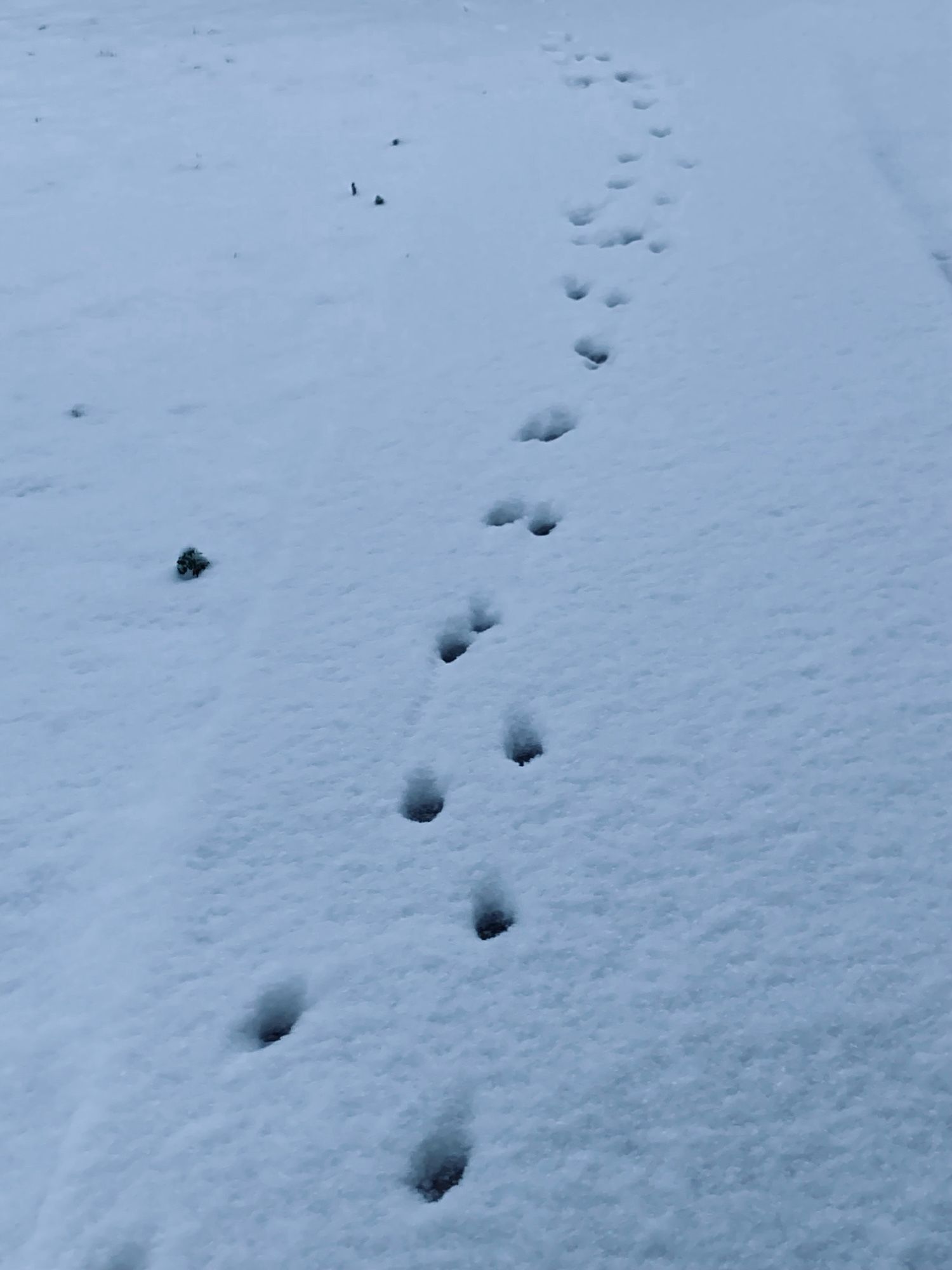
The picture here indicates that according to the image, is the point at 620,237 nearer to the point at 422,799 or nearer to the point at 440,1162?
the point at 422,799

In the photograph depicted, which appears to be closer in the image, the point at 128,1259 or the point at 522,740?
the point at 128,1259

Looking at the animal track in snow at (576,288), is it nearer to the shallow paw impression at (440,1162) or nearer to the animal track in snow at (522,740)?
the animal track in snow at (522,740)

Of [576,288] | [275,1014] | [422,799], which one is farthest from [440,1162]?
[576,288]

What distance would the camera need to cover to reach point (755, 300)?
409 centimetres

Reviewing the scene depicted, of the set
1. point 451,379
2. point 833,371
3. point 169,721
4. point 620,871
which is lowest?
point 169,721

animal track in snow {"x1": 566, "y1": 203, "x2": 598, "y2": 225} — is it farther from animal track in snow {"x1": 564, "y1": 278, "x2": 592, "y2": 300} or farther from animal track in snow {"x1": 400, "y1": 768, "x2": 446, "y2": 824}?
animal track in snow {"x1": 400, "y1": 768, "x2": 446, "y2": 824}

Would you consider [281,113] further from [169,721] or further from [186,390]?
[169,721]

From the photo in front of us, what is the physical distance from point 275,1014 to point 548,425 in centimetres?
238

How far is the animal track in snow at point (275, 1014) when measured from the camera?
218cm

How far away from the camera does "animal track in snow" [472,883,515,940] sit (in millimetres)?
2293

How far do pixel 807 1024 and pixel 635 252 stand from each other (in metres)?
3.66

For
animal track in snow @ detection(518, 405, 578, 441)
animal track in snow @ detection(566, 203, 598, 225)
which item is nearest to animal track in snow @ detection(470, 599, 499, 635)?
animal track in snow @ detection(518, 405, 578, 441)

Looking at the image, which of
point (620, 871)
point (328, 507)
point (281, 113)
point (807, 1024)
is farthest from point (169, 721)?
point (281, 113)

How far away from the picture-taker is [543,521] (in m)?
3.35
